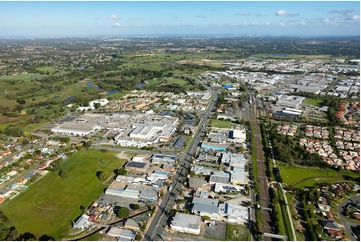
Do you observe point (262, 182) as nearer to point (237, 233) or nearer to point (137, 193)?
point (237, 233)

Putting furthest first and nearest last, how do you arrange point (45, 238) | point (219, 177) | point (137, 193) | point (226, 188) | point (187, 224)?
point (219, 177)
point (226, 188)
point (137, 193)
point (187, 224)
point (45, 238)

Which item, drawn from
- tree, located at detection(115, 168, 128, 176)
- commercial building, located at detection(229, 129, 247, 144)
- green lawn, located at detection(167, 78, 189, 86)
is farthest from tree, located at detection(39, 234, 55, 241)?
green lawn, located at detection(167, 78, 189, 86)

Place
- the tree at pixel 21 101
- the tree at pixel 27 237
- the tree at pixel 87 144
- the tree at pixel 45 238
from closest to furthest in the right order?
the tree at pixel 27 237, the tree at pixel 45 238, the tree at pixel 87 144, the tree at pixel 21 101

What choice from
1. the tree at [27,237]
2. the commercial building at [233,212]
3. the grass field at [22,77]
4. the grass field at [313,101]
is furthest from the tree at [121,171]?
the grass field at [22,77]

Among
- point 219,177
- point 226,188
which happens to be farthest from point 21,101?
point 226,188

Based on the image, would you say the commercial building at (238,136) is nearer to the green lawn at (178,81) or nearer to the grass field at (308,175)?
the grass field at (308,175)

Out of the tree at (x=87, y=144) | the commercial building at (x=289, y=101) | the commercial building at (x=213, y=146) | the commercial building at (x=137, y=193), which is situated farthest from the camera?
the commercial building at (x=289, y=101)

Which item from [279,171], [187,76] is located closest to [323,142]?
[279,171]
